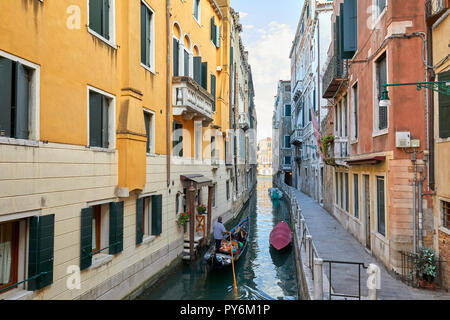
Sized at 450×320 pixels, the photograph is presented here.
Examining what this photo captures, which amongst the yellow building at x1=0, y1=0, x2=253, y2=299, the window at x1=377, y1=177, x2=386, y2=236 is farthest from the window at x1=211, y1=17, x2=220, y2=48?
the window at x1=377, y1=177, x2=386, y2=236

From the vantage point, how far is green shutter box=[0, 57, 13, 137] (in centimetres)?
484

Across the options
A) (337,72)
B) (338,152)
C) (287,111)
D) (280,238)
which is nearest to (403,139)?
(337,72)

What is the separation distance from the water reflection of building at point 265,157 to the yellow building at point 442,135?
356 feet

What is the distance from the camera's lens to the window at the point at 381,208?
28.8 ft

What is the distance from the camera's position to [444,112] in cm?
674

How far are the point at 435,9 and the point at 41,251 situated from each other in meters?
9.56

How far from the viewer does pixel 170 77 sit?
11.1 m

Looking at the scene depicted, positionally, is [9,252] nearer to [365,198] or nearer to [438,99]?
[438,99]

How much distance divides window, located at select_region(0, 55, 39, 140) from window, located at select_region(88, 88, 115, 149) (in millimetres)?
1564

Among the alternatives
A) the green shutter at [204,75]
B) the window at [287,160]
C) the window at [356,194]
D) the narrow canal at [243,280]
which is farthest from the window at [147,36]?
the window at [287,160]

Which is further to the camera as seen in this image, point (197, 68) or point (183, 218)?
point (197, 68)

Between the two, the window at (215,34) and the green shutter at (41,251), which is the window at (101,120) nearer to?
the green shutter at (41,251)

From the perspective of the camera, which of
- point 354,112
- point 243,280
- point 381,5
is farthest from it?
point 354,112

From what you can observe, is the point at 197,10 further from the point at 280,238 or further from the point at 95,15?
the point at 280,238
